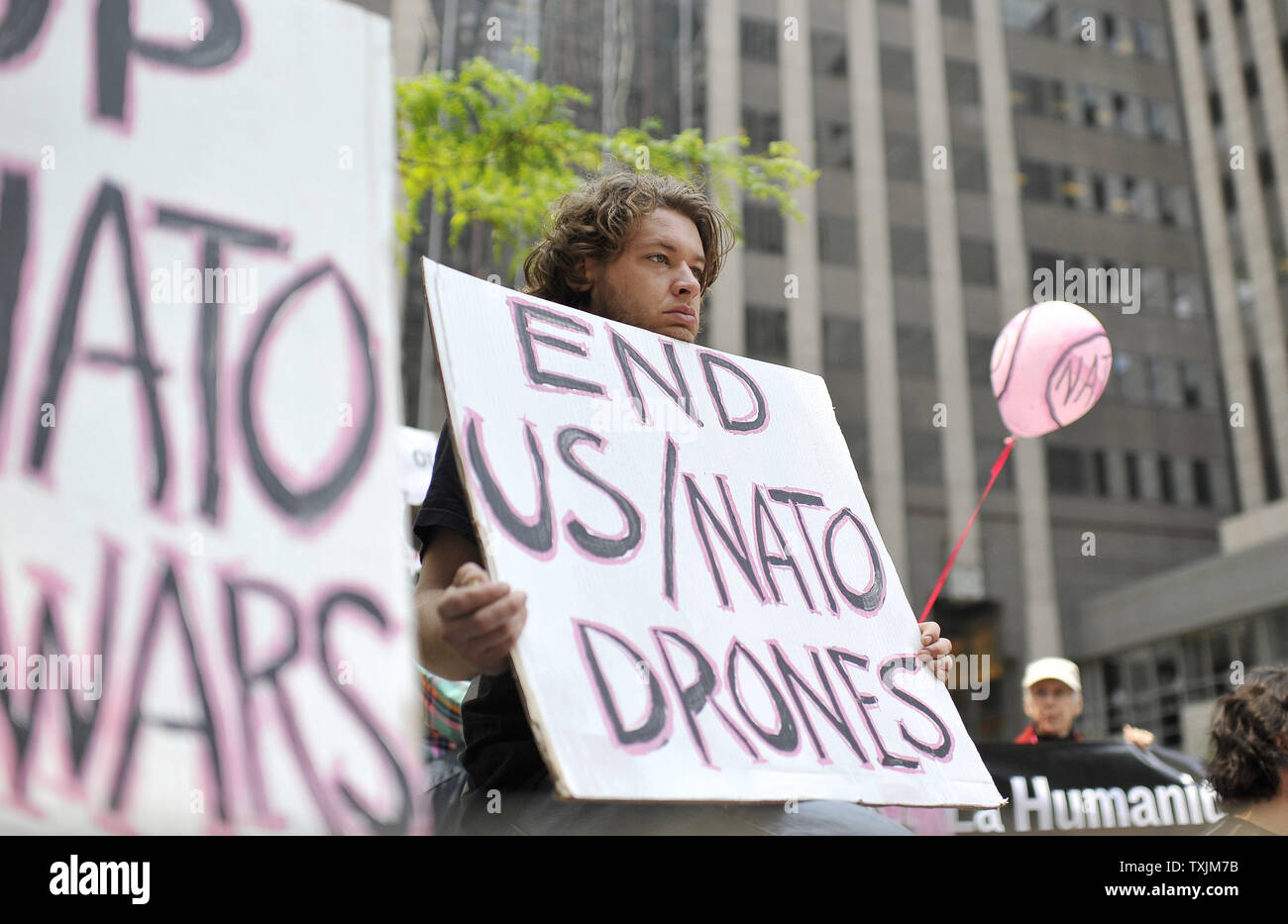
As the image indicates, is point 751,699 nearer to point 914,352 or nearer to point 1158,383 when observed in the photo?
point 914,352

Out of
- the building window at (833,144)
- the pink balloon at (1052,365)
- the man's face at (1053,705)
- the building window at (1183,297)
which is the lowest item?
the man's face at (1053,705)

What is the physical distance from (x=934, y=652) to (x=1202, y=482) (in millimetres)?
30663

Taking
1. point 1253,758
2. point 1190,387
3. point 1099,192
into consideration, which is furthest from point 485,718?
point 1099,192

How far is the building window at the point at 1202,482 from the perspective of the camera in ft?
97.5

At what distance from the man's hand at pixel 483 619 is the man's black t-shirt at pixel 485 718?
25 cm

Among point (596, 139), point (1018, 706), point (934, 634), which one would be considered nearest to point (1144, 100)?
point (1018, 706)

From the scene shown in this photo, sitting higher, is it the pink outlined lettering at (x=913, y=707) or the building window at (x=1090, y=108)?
the building window at (x=1090, y=108)

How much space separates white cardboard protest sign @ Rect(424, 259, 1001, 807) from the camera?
5.43 feet

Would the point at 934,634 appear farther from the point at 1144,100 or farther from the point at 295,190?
the point at 1144,100

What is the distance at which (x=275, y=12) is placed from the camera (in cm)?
157

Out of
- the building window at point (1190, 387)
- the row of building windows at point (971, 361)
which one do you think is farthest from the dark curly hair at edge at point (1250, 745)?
the building window at point (1190, 387)

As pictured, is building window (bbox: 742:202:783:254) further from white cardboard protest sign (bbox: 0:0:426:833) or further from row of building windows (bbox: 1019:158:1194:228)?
white cardboard protest sign (bbox: 0:0:426:833)

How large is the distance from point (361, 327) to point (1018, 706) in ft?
90.1

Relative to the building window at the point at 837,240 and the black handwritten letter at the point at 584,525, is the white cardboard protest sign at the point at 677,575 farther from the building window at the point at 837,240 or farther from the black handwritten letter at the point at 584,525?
the building window at the point at 837,240
